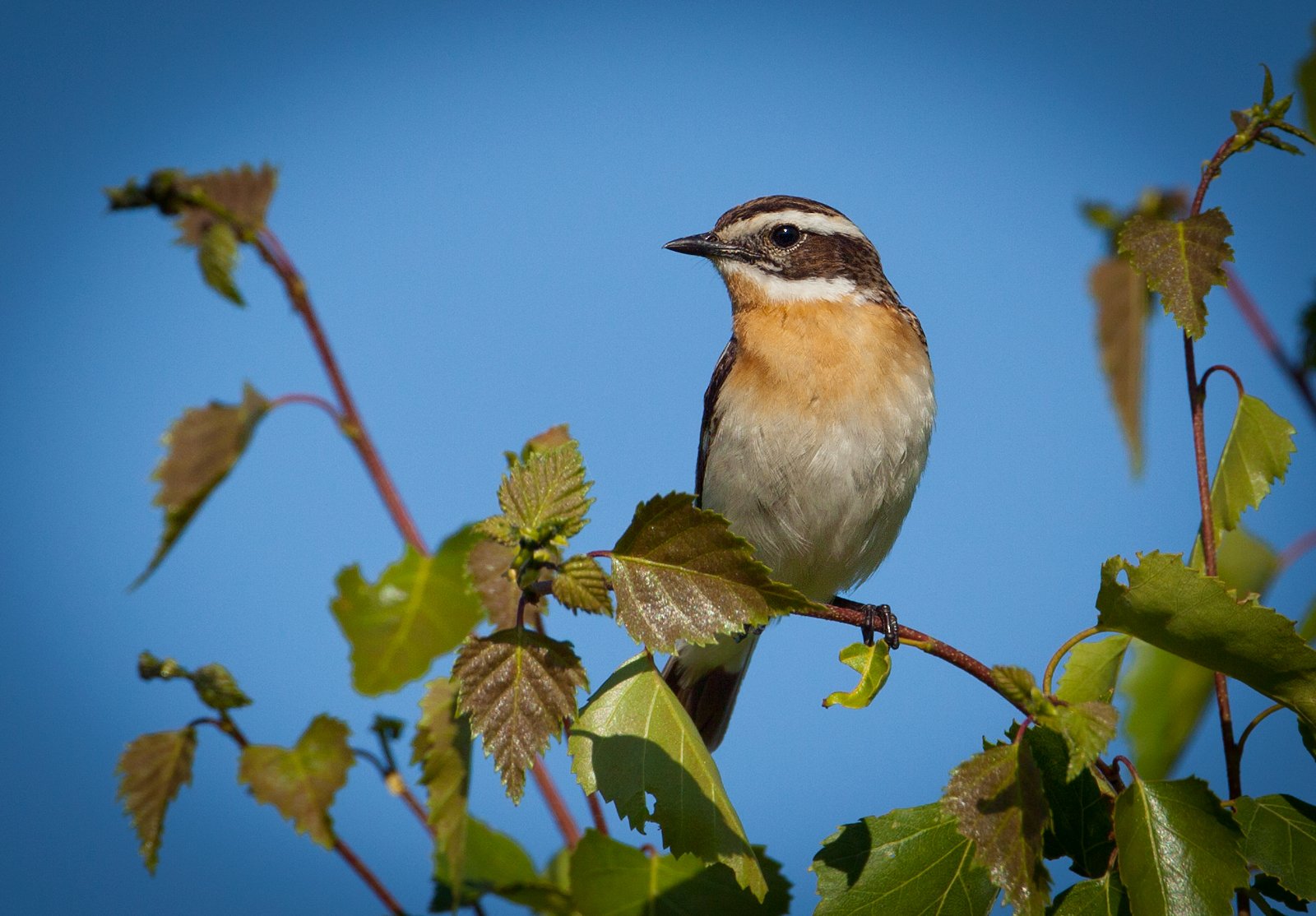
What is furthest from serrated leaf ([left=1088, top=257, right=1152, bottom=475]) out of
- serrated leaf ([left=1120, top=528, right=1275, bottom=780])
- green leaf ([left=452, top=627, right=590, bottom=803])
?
green leaf ([left=452, top=627, right=590, bottom=803])

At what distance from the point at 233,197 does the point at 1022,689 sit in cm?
322

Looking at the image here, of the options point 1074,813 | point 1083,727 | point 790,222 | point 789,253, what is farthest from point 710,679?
point 1083,727

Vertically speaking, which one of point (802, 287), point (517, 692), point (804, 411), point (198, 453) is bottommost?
point (517, 692)

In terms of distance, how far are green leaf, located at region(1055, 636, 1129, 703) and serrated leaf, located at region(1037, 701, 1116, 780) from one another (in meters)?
0.82

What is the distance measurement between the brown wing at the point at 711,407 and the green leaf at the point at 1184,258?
9.39 feet

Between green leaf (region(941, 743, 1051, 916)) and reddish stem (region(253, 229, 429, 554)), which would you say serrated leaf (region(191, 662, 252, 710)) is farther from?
green leaf (region(941, 743, 1051, 916))

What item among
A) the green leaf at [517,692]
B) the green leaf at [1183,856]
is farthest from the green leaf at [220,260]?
the green leaf at [1183,856]

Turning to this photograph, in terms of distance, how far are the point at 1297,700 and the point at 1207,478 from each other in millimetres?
656

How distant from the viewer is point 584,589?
2668 mm

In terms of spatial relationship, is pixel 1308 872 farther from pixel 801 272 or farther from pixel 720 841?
pixel 801 272

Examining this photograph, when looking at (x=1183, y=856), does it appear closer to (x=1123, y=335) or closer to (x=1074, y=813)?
(x=1074, y=813)

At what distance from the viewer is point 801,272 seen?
6.33m

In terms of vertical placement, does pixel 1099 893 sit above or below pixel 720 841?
below

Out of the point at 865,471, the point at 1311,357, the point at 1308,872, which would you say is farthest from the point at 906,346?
the point at 1308,872
